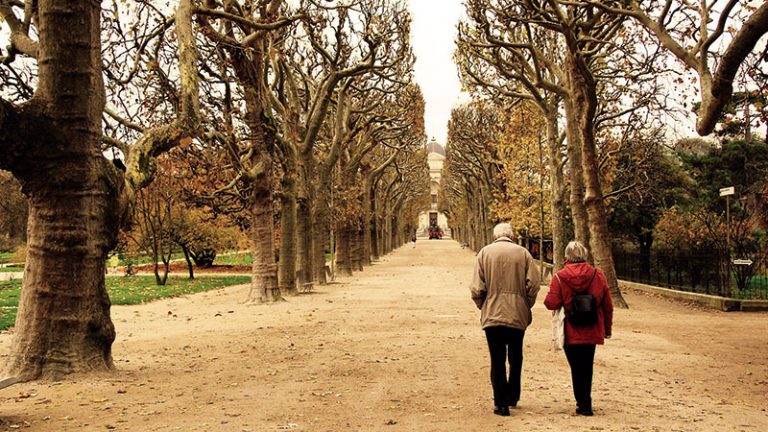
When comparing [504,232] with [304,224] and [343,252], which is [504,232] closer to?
[304,224]

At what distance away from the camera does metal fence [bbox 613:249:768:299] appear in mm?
19344

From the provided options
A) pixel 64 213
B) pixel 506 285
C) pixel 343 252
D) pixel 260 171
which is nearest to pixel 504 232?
pixel 506 285

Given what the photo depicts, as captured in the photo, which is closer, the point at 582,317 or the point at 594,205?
the point at 582,317

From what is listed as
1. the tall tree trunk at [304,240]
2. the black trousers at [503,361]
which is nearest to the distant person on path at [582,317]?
the black trousers at [503,361]

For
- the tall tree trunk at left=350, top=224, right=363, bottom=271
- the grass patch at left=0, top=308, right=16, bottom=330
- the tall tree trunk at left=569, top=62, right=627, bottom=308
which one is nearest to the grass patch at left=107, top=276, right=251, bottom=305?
the grass patch at left=0, top=308, right=16, bottom=330

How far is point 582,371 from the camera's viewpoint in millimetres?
6445

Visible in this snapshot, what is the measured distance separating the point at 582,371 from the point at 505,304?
906mm

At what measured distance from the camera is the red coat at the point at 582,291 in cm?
644

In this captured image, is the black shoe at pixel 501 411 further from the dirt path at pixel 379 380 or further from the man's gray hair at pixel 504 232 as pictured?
the man's gray hair at pixel 504 232

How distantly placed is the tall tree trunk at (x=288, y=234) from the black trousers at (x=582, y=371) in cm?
1453

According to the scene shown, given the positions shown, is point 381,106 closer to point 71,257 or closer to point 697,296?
point 697,296

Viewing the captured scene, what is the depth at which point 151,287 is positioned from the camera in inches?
982

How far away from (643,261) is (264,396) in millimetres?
20810

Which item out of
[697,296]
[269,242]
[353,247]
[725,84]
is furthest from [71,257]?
[353,247]
